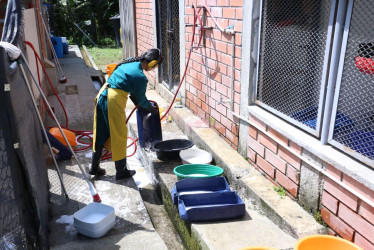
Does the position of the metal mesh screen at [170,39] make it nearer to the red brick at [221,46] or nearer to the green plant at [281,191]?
the red brick at [221,46]

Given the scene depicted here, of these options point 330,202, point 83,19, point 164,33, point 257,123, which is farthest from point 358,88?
point 83,19

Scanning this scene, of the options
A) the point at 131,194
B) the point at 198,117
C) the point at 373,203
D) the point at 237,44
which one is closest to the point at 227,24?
the point at 237,44

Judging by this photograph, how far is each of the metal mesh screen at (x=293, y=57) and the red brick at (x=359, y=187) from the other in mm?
519

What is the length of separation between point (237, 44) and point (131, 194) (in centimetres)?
205

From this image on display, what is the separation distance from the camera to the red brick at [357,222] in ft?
7.72

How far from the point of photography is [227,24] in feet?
13.2

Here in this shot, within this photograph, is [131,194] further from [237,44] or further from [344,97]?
[344,97]

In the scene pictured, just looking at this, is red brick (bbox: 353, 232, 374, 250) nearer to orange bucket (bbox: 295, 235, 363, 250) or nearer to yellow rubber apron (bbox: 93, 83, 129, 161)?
orange bucket (bbox: 295, 235, 363, 250)

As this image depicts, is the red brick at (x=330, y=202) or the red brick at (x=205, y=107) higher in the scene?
the red brick at (x=205, y=107)

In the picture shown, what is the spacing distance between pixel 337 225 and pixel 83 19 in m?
20.8

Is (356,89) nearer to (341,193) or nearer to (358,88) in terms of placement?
(358,88)

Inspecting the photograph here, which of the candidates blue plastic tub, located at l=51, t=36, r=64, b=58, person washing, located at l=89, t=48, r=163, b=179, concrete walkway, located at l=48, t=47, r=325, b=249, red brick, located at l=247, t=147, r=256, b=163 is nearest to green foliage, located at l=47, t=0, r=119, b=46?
blue plastic tub, located at l=51, t=36, r=64, b=58

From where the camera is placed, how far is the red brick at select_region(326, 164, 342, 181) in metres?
2.56

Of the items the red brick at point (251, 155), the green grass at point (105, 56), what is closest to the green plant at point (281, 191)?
the red brick at point (251, 155)
